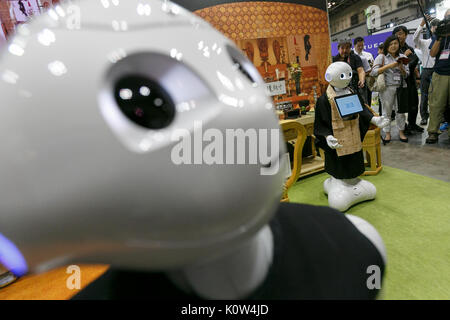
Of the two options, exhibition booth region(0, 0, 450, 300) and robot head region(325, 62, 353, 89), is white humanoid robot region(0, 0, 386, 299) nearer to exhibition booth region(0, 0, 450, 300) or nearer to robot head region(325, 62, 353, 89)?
exhibition booth region(0, 0, 450, 300)

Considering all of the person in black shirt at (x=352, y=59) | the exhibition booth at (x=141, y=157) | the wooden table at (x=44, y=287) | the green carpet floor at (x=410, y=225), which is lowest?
the green carpet floor at (x=410, y=225)

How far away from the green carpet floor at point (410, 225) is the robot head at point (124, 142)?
1042 mm

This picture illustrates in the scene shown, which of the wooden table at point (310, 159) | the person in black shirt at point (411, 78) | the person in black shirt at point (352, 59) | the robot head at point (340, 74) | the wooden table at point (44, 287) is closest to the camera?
the wooden table at point (44, 287)

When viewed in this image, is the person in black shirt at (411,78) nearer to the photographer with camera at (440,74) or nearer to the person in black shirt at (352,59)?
the photographer with camera at (440,74)

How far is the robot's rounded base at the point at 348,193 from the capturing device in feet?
6.12

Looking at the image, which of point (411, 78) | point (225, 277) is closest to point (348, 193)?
point (225, 277)

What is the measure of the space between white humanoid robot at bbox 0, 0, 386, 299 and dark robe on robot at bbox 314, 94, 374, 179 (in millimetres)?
1525

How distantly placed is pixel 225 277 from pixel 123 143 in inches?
10.2

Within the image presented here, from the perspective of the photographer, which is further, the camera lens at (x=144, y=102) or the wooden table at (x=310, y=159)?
the wooden table at (x=310, y=159)

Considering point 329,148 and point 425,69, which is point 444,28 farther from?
point 329,148

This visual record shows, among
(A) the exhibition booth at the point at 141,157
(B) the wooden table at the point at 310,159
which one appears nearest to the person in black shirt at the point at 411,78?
(B) the wooden table at the point at 310,159

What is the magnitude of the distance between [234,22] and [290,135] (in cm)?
146

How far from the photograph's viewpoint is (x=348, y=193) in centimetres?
188

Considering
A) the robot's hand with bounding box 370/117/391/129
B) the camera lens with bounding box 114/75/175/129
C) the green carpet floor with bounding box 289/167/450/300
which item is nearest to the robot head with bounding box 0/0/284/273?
the camera lens with bounding box 114/75/175/129
